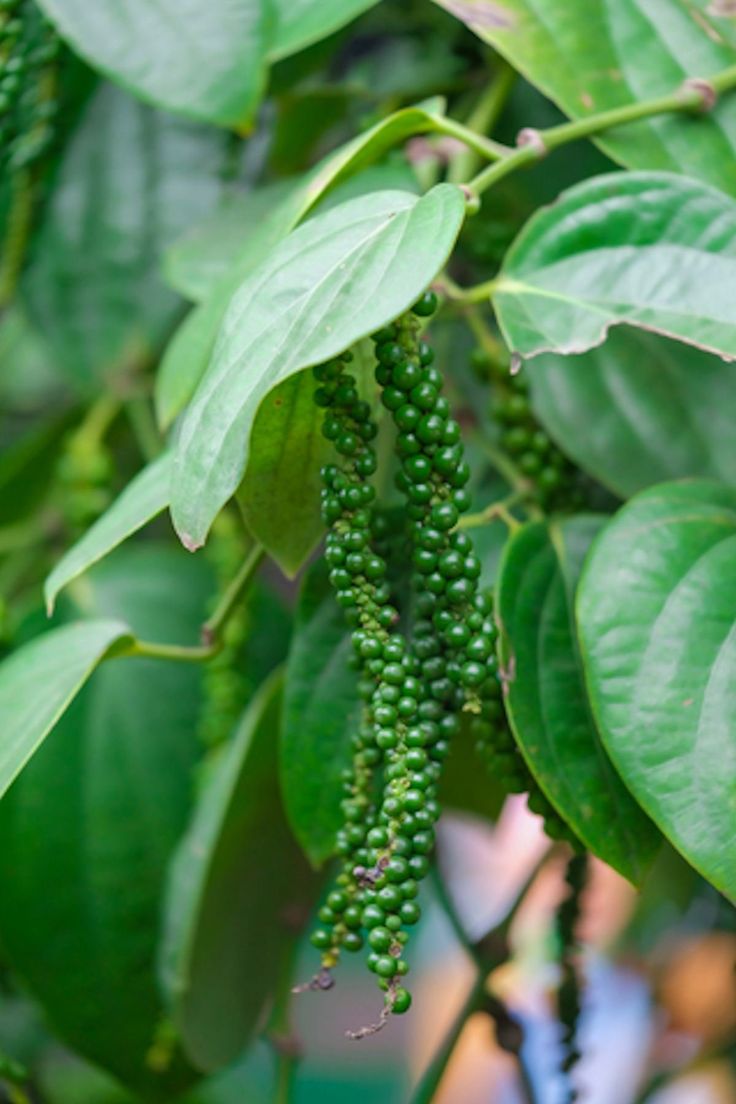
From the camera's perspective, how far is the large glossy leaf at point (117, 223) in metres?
0.81

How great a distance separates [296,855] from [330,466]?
0.35 meters

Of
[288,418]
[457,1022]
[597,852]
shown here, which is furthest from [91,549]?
[457,1022]

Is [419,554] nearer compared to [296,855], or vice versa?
[419,554]

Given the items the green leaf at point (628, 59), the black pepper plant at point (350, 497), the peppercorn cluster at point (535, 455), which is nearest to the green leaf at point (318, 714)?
the black pepper plant at point (350, 497)

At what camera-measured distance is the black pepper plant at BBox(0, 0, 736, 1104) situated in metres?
0.40

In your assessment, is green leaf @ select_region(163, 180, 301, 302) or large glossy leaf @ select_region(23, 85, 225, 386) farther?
large glossy leaf @ select_region(23, 85, 225, 386)

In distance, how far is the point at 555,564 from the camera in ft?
1.68

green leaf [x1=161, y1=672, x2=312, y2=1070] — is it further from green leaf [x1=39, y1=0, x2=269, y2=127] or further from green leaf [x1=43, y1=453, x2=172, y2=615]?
green leaf [x1=39, y1=0, x2=269, y2=127]

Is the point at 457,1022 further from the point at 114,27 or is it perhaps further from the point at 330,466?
the point at 114,27

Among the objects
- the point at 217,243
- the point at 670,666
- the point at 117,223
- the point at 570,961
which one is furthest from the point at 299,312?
the point at 117,223

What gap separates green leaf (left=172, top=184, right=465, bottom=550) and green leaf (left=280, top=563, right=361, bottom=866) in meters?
0.16

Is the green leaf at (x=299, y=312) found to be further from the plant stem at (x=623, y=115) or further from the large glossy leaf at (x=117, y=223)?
the large glossy leaf at (x=117, y=223)

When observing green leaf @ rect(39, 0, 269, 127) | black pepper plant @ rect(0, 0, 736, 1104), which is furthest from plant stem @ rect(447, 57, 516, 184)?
green leaf @ rect(39, 0, 269, 127)

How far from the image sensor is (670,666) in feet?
1.39
